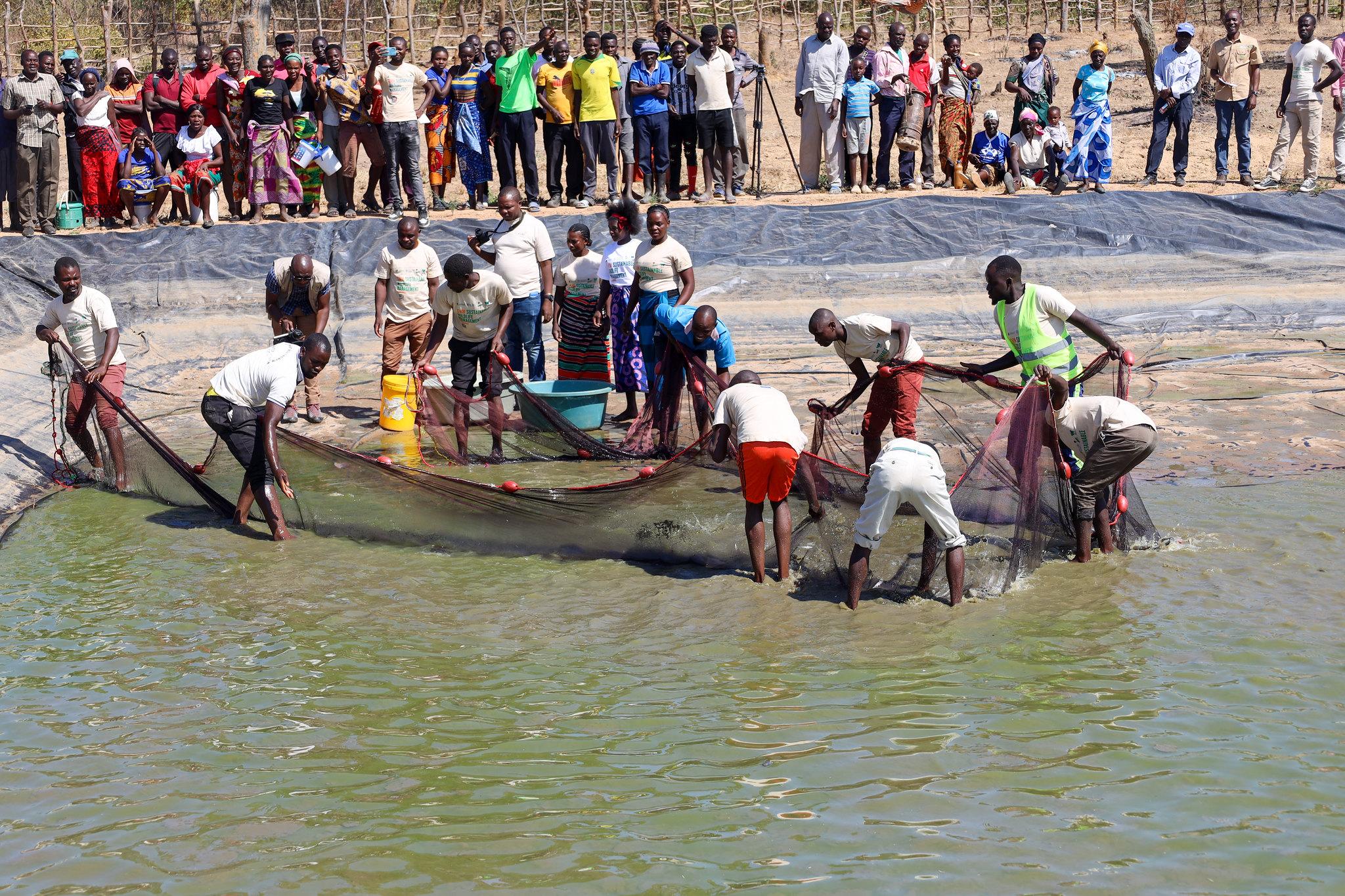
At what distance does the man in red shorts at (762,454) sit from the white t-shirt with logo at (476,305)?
11.0 feet

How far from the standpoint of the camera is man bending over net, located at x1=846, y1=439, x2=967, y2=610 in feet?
A: 20.7

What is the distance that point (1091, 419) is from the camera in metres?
6.92

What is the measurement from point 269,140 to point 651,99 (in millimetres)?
4310

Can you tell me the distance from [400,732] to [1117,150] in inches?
715

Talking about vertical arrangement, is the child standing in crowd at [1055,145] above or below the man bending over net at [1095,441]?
above

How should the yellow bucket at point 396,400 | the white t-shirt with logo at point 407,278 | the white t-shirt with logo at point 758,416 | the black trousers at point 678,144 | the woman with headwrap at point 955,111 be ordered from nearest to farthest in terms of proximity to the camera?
the white t-shirt with logo at point 758,416, the yellow bucket at point 396,400, the white t-shirt with logo at point 407,278, the black trousers at point 678,144, the woman with headwrap at point 955,111

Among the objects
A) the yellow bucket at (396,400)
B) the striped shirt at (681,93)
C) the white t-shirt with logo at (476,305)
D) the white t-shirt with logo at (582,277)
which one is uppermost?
the striped shirt at (681,93)

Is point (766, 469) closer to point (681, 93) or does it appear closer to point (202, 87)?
point (681, 93)

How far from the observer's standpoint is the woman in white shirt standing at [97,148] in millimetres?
13977

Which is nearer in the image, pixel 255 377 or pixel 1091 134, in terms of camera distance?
pixel 255 377

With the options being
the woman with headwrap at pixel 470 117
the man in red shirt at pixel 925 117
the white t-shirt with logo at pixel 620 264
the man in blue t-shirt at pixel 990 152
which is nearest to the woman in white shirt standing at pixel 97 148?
the woman with headwrap at pixel 470 117

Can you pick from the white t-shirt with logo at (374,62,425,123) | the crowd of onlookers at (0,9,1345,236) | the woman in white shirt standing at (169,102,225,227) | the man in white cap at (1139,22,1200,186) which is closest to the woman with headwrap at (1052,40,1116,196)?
the crowd of onlookers at (0,9,1345,236)

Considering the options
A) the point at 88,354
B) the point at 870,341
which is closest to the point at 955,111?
the point at 870,341

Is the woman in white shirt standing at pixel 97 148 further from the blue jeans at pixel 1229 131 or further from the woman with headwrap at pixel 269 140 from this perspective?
the blue jeans at pixel 1229 131
